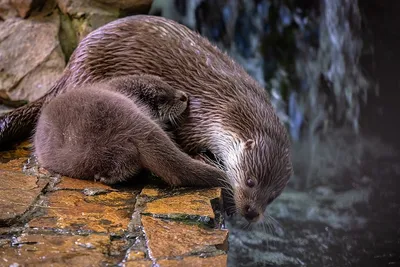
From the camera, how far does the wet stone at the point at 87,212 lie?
1909 mm

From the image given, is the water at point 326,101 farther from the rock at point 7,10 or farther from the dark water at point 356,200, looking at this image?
the rock at point 7,10

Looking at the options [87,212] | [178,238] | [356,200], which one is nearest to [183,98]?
[87,212]

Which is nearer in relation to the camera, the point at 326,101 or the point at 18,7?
the point at 18,7

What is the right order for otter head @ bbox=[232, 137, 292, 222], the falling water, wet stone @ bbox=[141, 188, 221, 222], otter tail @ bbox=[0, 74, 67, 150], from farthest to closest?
1. the falling water
2. otter tail @ bbox=[0, 74, 67, 150]
3. otter head @ bbox=[232, 137, 292, 222]
4. wet stone @ bbox=[141, 188, 221, 222]

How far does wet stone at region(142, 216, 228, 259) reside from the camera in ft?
5.80

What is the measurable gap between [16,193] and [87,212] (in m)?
0.31

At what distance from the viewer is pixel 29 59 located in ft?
12.5

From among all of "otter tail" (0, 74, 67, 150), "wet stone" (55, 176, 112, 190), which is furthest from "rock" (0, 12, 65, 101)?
"wet stone" (55, 176, 112, 190)

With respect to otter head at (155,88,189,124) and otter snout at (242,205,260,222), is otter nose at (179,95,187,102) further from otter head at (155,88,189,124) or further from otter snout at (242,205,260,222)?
otter snout at (242,205,260,222)

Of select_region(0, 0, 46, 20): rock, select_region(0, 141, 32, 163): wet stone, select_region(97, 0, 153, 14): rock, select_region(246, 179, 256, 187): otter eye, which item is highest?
select_region(97, 0, 153, 14): rock

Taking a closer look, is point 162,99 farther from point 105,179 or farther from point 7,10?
point 7,10

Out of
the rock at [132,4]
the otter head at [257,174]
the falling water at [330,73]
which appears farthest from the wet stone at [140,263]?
the falling water at [330,73]

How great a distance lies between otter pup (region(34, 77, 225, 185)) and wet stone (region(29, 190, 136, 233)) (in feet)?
0.46

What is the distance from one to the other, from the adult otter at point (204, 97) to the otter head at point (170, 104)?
6cm
